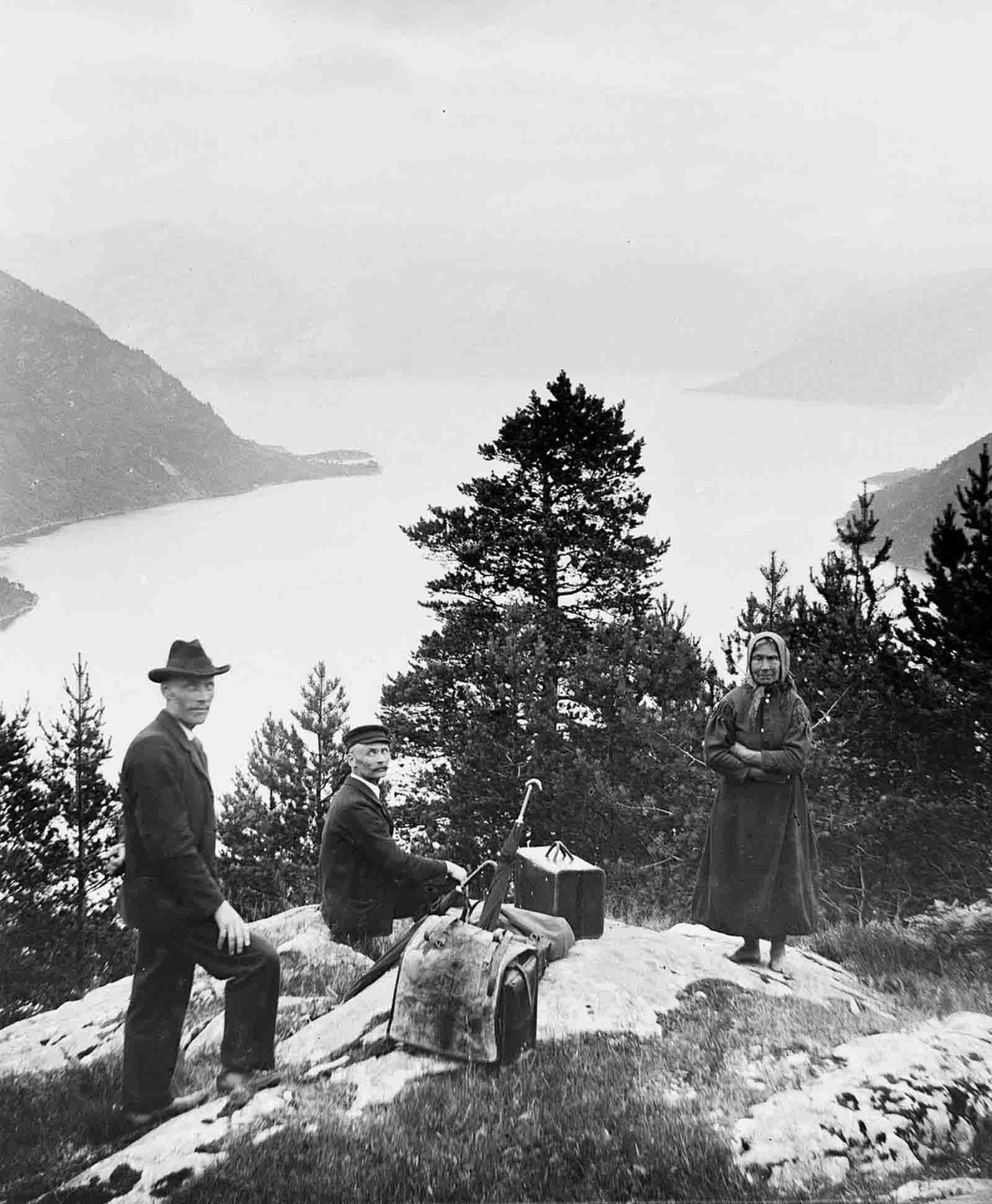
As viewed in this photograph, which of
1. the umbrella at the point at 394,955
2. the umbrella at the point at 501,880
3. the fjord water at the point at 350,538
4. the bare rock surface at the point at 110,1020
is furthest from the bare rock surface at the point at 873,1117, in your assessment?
the fjord water at the point at 350,538

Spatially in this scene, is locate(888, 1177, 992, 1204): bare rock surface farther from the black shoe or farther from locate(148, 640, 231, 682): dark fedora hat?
locate(148, 640, 231, 682): dark fedora hat

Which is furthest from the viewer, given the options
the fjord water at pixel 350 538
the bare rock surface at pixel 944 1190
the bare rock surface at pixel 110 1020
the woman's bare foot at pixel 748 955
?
the fjord water at pixel 350 538

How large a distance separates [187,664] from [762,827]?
3.75m

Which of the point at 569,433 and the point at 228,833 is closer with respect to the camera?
the point at 569,433

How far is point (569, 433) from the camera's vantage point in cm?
1880

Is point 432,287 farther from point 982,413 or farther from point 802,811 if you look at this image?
point 802,811

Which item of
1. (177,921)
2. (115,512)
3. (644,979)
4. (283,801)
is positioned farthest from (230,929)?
(115,512)

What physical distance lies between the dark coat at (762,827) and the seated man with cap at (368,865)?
5.92ft

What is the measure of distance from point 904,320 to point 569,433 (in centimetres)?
1235

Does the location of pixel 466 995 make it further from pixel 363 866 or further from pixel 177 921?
pixel 363 866

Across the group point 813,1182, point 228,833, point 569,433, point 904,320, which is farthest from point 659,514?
point 813,1182

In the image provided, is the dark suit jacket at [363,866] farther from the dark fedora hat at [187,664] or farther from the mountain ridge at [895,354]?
the mountain ridge at [895,354]

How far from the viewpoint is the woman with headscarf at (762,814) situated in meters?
5.75

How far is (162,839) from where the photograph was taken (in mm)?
3605
